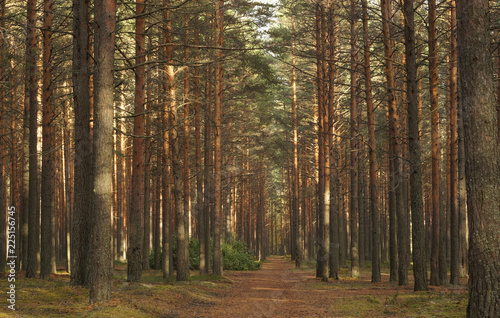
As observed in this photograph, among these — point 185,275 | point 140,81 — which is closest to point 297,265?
point 185,275

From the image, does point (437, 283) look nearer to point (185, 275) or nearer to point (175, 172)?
point (185, 275)

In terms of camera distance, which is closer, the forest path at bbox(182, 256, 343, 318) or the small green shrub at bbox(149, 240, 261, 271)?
the forest path at bbox(182, 256, 343, 318)

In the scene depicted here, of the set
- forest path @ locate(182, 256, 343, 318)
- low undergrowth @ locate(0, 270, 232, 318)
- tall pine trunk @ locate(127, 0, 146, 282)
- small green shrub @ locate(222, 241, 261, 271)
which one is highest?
tall pine trunk @ locate(127, 0, 146, 282)

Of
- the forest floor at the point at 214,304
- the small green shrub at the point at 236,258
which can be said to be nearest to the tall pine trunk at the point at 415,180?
the forest floor at the point at 214,304

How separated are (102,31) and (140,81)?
4827 millimetres

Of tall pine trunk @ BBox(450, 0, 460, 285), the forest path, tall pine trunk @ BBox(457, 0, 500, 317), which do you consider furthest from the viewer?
tall pine trunk @ BBox(450, 0, 460, 285)

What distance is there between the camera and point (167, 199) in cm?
2117

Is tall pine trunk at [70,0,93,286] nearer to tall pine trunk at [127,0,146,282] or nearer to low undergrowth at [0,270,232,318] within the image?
low undergrowth at [0,270,232,318]

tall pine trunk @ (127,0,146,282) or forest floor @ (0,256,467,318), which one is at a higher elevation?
tall pine trunk @ (127,0,146,282)

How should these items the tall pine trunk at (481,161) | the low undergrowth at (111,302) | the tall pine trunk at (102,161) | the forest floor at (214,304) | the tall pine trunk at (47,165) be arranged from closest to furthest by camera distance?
the tall pine trunk at (481,161) < the low undergrowth at (111,302) < the forest floor at (214,304) < the tall pine trunk at (102,161) < the tall pine trunk at (47,165)

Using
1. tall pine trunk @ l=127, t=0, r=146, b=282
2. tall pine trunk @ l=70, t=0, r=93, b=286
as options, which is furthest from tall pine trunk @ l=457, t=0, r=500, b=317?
tall pine trunk @ l=127, t=0, r=146, b=282

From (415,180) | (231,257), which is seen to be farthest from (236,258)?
(415,180)

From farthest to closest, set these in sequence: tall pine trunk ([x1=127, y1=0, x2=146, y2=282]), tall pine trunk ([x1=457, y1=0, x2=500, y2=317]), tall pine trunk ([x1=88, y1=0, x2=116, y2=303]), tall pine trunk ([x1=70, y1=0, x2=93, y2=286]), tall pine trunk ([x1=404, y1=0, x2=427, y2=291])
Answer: tall pine trunk ([x1=127, y1=0, x2=146, y2=282]) < tall pine trunk ([x1=404, y1=0, x2=427, y2=291]) < tall pine trunk ([x1=70, y1=0, x2=93, y2=286]) < tall pine trunk ([x1=88, y1=0, x2=116, y2=303]) < tall pine trunk ([x1=457, y1=0, x2=500, y2=317])

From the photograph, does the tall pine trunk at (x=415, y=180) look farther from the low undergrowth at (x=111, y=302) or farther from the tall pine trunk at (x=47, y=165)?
the tall pine trunk at (x=47, y=165)
